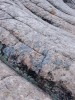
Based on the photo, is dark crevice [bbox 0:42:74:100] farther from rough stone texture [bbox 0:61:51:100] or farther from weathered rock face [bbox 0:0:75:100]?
rough stone texture [bbox 0:61:51:100]

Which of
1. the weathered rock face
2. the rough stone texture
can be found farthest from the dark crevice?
Answer: the rough stone texture

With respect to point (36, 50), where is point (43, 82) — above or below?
below

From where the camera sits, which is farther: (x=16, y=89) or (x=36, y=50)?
(x=36, y=50)

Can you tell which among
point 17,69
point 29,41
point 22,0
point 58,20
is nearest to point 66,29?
point 58,20

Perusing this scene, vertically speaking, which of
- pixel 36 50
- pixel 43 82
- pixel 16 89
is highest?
pixel 36 50

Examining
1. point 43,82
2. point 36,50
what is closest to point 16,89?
point 43,82

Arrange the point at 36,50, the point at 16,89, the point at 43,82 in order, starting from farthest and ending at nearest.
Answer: the point at 36,50, the point at 43,82, the point at 16,89

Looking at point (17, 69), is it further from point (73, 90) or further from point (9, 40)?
point (73, 90)

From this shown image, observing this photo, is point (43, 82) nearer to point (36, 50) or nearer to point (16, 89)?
point (16, 89)
